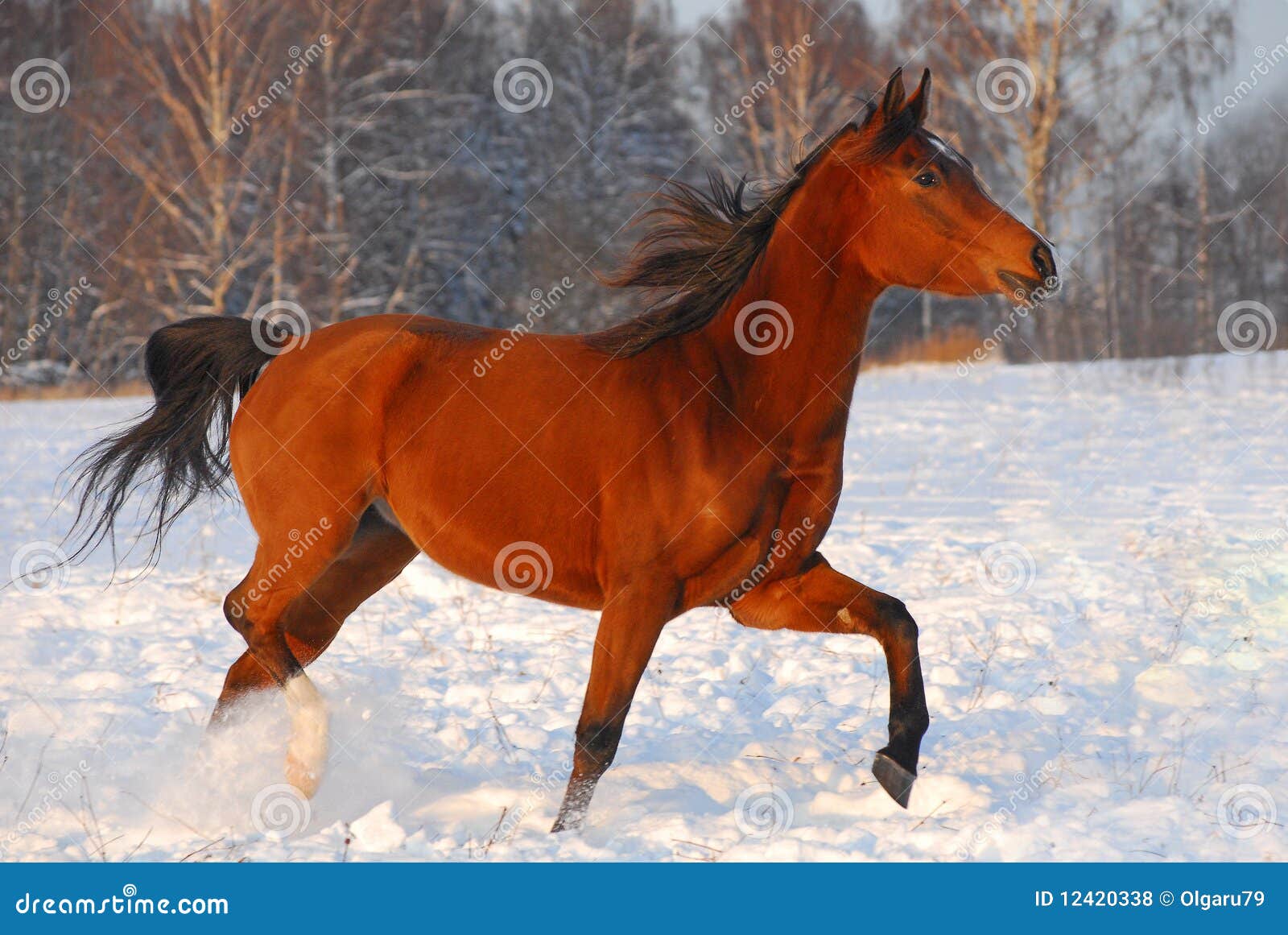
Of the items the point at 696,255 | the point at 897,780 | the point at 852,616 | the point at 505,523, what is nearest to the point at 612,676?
the point at 505,523

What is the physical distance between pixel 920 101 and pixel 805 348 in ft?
2.70

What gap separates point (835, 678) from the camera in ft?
18.2

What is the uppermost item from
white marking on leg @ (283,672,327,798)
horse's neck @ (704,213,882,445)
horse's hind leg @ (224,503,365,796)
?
horse's neck @ (704,213,882,445)

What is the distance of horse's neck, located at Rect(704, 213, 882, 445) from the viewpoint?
12.6 ft

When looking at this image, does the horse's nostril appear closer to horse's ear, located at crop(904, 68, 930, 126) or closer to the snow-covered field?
horse's ear, located at crop(904, 68, 930, 126)

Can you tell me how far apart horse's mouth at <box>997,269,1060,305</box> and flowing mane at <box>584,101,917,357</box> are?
2.26ft

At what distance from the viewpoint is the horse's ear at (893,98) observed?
11.9 feet

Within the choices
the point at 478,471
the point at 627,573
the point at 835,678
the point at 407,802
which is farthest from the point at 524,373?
the point at 835,678

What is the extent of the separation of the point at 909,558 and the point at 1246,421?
6513mm

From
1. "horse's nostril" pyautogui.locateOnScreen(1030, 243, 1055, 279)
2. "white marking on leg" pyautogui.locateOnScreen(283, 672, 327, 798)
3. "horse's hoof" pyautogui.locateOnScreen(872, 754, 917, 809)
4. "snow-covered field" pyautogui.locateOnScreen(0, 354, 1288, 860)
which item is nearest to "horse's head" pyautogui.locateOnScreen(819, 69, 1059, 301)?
"horse's nostril" pyautogui.locateOnScreen(1030, 243, 1055, 279)

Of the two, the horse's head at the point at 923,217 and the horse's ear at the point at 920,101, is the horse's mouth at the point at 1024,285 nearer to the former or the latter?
the horse's head at the point at 923,217

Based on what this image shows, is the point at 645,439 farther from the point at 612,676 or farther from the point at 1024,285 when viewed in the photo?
the point at 1024,285

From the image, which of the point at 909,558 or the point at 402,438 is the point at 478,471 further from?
the point at 909,558

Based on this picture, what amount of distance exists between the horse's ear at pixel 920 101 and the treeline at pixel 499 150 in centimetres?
917
